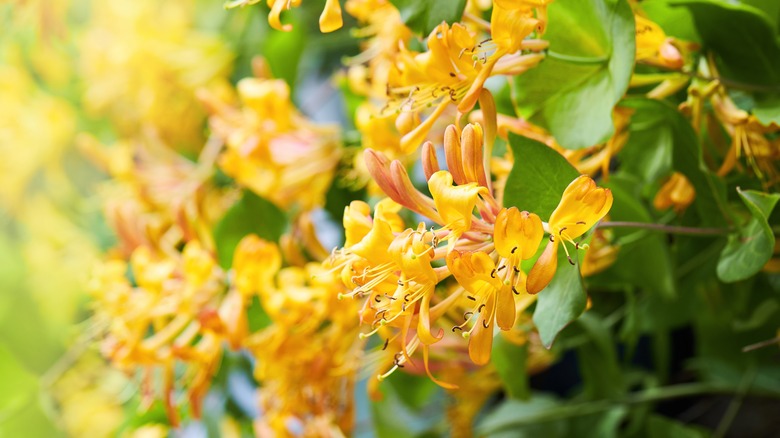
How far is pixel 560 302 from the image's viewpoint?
305mm

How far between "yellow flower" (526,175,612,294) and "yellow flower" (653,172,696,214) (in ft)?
0.38

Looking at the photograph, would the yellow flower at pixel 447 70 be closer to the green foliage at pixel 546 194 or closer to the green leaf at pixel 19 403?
the green foliage at pixel 546 194

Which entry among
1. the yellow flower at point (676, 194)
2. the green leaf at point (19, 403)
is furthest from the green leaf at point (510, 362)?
the green leaf at point (19, 403)

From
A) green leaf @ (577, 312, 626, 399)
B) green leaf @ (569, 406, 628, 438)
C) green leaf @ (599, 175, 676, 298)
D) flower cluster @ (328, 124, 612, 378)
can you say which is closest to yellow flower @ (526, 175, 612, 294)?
flower cluster @ (328, 124, 612, 378)

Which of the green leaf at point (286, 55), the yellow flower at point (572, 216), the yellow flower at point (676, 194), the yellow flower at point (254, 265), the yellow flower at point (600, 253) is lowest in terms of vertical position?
the yellow flower at point (254, 265)

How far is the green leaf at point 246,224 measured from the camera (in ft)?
1.73

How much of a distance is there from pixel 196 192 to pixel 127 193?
0.36ft

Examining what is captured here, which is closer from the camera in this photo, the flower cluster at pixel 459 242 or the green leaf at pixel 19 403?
the flower cluster at pixel 459 242

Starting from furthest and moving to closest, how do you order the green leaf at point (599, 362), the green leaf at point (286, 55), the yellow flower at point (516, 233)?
1. the green leaf at point (286, 55)
2. the green leaf at point (599, 362)
3. the yellow flower at point (516, 233)

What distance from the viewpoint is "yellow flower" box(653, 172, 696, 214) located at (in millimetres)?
373

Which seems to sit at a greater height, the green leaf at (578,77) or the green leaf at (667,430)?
the green leaf at (578,77)

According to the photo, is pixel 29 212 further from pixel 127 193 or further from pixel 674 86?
pixel 674 86

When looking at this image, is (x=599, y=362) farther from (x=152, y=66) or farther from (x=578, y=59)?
(x=152, y=66)

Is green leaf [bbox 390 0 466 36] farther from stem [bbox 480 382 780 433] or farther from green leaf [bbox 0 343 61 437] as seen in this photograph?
green leaf [bbox 0 343 61 437]
